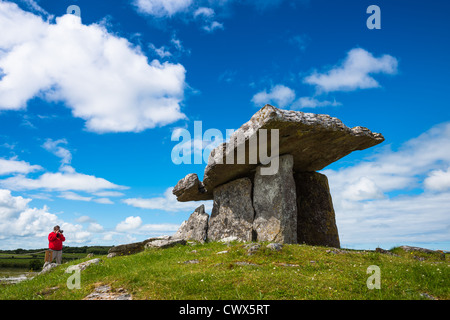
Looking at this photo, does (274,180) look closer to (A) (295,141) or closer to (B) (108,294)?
(A) (295,141)

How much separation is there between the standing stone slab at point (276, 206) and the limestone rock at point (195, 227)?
4125 mm

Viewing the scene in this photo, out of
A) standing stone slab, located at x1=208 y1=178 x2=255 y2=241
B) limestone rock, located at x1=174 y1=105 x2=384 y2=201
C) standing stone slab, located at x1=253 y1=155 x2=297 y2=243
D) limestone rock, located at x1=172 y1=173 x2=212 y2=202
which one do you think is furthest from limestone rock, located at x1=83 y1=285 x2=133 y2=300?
limestone rock, located at x1=172 y1=173 x2=212 y2=202

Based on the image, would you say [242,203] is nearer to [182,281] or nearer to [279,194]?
[279,194]

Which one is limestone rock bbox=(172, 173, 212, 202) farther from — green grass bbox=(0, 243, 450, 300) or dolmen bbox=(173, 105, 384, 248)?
green grass bbox=(0, 243, 450, 300)

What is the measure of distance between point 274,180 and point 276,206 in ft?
4.76

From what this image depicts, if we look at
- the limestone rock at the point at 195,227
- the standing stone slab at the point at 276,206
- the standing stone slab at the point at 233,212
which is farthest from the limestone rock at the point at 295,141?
the limestone rock at the point at 195,227

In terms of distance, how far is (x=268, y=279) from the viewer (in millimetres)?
9109

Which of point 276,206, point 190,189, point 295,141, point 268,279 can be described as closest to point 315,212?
point 276,206

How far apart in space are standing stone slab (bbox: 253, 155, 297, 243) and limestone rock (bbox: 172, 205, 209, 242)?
4.13 meters

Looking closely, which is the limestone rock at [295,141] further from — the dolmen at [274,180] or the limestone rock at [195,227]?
the limestone rock at [195,227]

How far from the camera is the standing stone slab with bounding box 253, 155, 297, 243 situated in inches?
692

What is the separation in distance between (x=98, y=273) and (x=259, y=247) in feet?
19.9

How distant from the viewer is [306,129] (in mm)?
16641

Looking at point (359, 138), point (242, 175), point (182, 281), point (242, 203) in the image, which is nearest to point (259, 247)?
point (182, 281)
